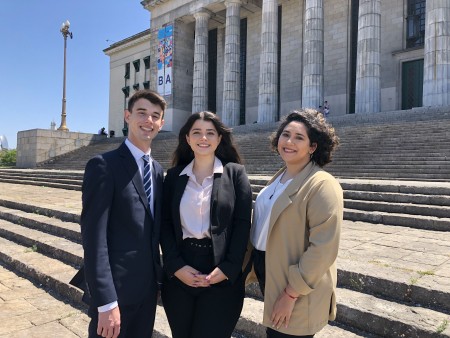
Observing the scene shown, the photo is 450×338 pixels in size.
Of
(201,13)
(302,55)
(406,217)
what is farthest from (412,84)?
(406,217)

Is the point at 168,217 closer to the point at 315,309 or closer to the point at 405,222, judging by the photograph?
the point at 315,309

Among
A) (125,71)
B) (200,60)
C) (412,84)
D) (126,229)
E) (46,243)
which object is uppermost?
(125,71)

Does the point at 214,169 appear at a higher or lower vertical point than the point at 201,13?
lower

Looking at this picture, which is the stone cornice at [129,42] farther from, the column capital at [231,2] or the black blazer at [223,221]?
the black blazer at [223,221]

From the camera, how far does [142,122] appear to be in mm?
2133

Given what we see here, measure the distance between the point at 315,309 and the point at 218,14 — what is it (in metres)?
28.9

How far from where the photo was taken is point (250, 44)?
28312 mm

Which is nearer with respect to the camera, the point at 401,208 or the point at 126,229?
the point at 126,229

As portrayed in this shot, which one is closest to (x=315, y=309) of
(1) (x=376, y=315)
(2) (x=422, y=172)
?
(1) (x=376, y=315)

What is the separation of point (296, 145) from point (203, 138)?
1.81ft

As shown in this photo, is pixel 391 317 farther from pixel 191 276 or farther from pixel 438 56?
pixel 438 56

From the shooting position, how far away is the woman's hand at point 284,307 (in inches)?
71.2

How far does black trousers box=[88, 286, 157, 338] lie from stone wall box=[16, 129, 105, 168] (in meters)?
23.5

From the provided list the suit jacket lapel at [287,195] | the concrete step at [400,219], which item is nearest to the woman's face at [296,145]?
the suit jacket lapel at [287,195]
